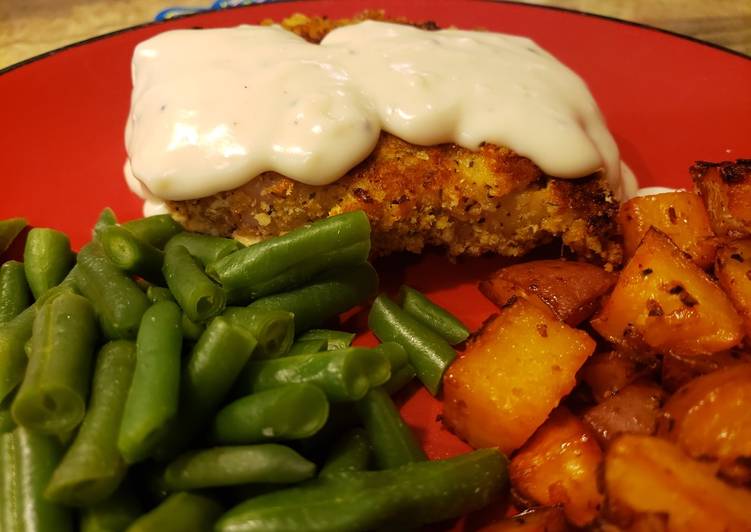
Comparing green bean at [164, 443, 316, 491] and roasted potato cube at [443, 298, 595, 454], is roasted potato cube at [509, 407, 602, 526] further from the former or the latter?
green bean at [164, 443, 316, 491]

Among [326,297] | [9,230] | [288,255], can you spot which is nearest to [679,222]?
[326,297]

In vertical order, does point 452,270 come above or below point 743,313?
below

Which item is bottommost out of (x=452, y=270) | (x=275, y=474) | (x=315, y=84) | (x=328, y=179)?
(x=452, y=270)

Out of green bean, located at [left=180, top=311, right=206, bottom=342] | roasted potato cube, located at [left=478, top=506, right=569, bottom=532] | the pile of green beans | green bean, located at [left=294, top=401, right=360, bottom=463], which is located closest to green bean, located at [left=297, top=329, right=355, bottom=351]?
the pile of green beans

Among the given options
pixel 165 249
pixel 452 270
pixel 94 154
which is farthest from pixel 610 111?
pixel 94 154

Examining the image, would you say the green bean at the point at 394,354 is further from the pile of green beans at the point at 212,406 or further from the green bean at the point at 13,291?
the green bean at the point at 13,291

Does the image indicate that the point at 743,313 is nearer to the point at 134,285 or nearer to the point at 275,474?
the point at 275,474

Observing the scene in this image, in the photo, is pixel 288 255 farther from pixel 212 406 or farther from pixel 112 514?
pixel 112 514
